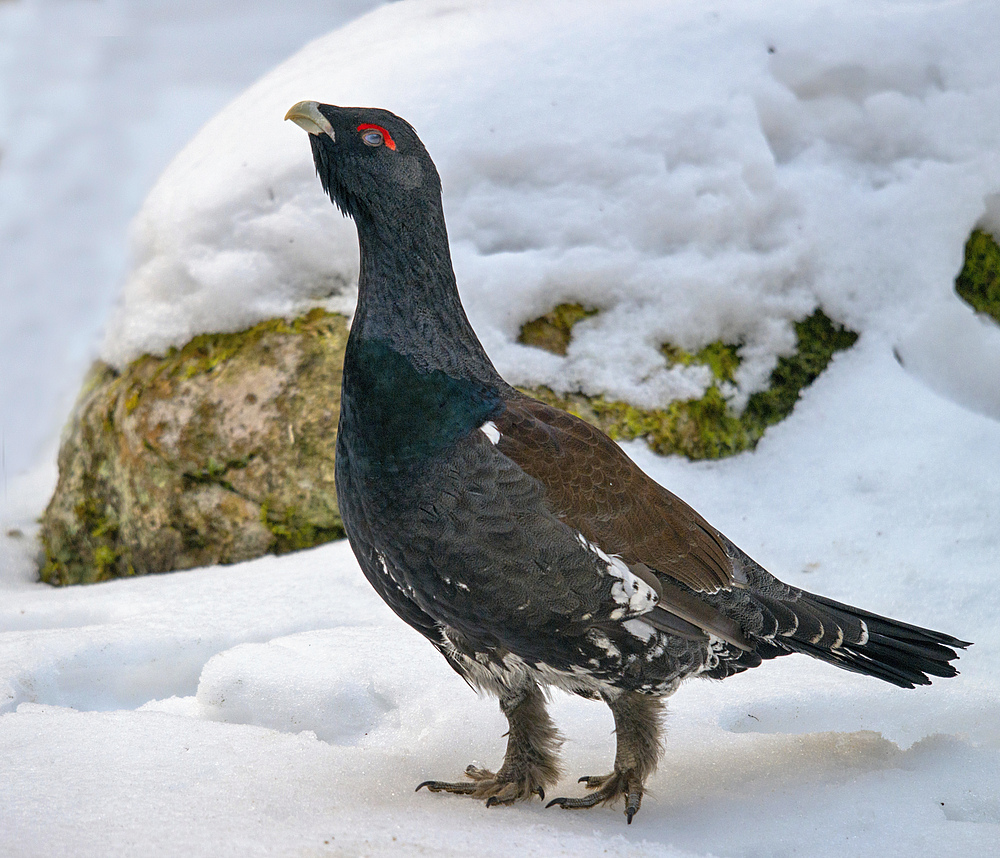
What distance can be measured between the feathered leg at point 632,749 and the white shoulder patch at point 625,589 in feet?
1.02

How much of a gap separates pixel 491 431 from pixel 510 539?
32 cm

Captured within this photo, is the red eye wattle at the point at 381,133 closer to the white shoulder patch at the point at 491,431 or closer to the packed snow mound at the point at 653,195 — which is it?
the white shoulder patch at the point at 491,431

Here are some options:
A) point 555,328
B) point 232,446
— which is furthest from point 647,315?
point 232,446

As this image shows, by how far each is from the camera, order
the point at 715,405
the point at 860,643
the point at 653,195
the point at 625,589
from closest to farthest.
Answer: the point at 625,589 < the point at 860,643 < the point at 715,405 < the point at 653,195

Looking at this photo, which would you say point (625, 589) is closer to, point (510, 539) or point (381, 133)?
point (510, 539)

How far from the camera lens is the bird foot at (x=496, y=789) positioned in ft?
9.25

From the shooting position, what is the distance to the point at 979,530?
13.8 ft

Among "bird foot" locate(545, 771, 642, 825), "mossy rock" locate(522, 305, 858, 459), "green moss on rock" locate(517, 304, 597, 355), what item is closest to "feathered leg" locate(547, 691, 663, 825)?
"bird foot" locate(545, 771, 642, 825)

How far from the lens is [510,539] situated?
2535 millimetres

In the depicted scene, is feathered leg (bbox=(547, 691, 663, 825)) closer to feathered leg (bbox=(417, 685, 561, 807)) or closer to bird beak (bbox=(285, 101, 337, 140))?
feathered leg (bbox=(417, 685, 561, 807))

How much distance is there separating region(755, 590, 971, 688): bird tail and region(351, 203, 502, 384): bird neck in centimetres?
124

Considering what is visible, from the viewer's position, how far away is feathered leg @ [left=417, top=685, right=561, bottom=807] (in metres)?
2.84

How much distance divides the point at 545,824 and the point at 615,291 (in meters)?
2.97

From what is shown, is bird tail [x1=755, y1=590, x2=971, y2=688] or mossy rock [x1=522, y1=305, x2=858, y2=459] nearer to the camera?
bird tail [x1=755, y1=590, x2=971, y2=688]
